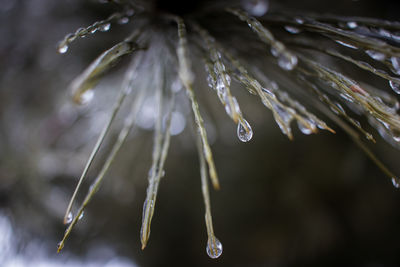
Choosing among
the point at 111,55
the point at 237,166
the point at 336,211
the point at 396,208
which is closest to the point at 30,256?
the point at 111,55

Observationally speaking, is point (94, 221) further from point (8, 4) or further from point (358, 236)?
point (358, 236)

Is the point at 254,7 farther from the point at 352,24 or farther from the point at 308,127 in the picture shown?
the point at 308,127

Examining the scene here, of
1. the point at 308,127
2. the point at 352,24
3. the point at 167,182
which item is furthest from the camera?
the point at 167,182

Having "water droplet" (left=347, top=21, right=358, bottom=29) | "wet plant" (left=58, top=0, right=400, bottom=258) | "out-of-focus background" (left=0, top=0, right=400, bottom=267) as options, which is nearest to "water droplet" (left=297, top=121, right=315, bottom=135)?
"wet plant" (left=58, top=0, right=400, bottom=258)

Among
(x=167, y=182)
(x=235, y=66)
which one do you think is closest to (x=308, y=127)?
(x=235, y=66)

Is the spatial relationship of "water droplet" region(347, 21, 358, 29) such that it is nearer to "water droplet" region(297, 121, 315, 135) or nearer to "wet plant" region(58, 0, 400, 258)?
"wet plant" region(58, 0, 400, 258)
